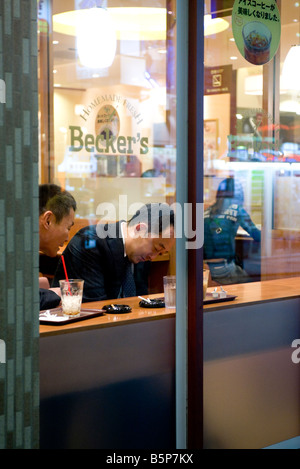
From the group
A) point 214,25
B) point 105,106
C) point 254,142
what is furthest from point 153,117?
point 214,25

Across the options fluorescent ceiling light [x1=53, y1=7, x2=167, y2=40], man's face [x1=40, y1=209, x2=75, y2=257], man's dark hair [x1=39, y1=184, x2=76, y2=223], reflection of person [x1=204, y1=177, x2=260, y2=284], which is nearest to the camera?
man's face [x1=40, y1=209, x2=75, y2=257]

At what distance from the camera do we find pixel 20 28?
81.0 inches

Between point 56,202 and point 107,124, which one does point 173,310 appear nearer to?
point 56,202

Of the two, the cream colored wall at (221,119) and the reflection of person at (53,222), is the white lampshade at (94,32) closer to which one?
the cream colored wall at (221,119)

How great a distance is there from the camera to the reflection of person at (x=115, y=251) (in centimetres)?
319

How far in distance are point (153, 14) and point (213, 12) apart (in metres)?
1.70

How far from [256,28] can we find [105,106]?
0.87m

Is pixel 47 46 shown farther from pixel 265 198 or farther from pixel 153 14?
pixel 265 198

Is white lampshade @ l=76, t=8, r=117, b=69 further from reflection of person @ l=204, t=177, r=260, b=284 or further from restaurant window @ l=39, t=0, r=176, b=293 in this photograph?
reflection of person @ l=204, t=177, r=260, b=284

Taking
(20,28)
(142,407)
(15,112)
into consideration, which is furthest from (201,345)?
(20,28)

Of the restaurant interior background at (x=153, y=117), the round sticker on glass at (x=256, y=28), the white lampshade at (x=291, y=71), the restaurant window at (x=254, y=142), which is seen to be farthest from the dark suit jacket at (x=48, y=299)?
the white lampshade at (x=291, y=71)

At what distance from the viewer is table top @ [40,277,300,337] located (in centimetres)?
250

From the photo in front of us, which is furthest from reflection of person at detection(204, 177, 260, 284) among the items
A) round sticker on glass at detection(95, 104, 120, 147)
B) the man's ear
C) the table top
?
the man's ear

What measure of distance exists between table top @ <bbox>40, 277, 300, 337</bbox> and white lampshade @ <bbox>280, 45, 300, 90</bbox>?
1.09 meters
